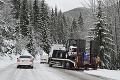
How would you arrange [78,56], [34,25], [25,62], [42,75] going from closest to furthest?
[42,75], [78,56], [25,62], [34,25]

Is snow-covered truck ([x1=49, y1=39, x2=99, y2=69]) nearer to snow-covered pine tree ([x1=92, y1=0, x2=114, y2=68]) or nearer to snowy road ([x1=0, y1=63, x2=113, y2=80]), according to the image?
snowy road ([x1=0, y1=63, x2=113, y2=80])

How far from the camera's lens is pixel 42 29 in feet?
286

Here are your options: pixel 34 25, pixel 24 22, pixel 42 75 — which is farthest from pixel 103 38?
pixel 34 25

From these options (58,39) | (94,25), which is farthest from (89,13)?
(58,39)

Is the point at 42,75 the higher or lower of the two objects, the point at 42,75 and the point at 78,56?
the lower

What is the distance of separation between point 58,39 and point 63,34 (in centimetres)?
401

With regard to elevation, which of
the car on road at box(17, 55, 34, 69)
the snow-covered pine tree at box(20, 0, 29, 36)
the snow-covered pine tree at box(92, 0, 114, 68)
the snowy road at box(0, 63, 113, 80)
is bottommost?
the snowy road at box(0, 63, 113, 80)

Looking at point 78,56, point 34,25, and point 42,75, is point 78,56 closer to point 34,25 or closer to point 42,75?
point 42,75

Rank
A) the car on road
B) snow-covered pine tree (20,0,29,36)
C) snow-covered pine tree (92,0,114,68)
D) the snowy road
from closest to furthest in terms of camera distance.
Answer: the snowy road → the car on road → snow-covered pine tree (92,0,114,68) → snow-covered pine tree (20,0,29,36)

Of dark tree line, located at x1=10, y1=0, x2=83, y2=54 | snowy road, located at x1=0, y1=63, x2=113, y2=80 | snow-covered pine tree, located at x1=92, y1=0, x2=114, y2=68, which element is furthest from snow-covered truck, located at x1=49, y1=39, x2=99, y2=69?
dark tree line, located at x1=10, y1=0, x2=83, y2=54

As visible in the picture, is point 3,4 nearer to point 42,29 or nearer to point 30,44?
point 30,44

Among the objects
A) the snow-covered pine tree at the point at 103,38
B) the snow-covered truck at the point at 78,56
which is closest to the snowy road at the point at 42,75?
the snow-covered truck at the point at 78,56

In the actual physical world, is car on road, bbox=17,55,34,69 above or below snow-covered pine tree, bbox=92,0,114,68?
below

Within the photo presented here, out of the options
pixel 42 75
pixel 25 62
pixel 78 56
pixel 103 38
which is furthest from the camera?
pixel 103 38
